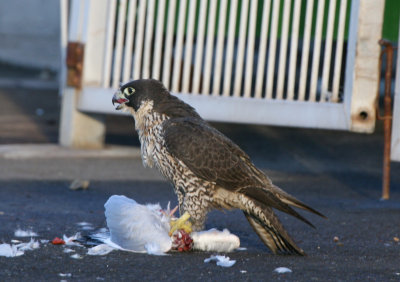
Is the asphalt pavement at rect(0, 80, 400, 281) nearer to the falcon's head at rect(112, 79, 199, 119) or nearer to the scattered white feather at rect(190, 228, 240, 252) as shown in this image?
the scattered white feather at rect(190, 228, 240, 252)

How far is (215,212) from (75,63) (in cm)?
296

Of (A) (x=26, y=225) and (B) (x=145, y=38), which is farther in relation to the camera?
(B) (x=145, y=38)

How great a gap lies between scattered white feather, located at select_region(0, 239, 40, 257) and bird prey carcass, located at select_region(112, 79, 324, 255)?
87 centimetres

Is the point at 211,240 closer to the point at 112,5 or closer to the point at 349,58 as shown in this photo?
the point at 349,58

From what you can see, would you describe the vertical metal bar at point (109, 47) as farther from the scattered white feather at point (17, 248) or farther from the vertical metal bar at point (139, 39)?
the scattered white feather at point (17, 248)

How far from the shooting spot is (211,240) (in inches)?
204

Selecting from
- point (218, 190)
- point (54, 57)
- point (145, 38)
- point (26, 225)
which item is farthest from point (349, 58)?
point (54, 57)

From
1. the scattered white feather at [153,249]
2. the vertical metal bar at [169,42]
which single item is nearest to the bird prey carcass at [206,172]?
the scattered white feather at [153,249]

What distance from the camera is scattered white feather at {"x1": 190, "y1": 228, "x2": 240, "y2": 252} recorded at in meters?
5.16

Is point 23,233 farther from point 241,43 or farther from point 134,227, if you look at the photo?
point 241,43

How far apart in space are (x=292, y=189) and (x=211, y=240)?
280 centimetres

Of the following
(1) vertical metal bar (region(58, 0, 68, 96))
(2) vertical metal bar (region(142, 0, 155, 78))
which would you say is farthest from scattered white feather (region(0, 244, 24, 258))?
(1) vertical metal bar (region(58, 0, 68, 96))

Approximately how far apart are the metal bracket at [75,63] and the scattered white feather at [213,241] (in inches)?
165

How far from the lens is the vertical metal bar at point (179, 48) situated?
8.69m
